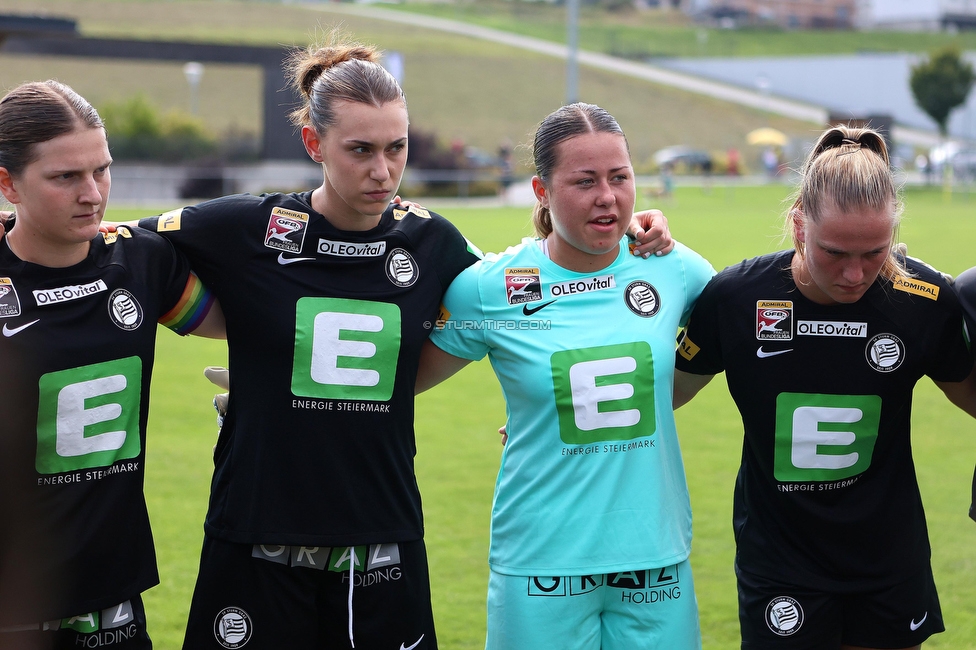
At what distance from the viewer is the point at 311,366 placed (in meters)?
3.05

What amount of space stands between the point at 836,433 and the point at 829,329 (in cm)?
33

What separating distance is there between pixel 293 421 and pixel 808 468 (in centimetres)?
163

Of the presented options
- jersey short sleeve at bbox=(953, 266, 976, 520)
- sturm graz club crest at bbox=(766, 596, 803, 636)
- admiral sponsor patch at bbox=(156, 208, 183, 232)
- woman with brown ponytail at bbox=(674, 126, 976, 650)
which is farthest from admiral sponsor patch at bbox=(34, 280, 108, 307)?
jersey short sleeve at bbox=(953, 266, 976, 520)

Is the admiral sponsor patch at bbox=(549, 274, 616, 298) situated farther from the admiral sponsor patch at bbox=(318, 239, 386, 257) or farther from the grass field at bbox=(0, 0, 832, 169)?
the grass field at bbox=(0, 0, 832, 169)

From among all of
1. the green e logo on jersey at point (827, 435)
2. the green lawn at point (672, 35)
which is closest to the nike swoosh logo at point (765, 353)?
the green e logo on jersey at point (827, 435)

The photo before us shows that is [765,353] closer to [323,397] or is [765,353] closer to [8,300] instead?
[323,397]

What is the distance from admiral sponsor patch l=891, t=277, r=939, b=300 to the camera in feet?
10.0

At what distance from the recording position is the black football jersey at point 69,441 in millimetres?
2758

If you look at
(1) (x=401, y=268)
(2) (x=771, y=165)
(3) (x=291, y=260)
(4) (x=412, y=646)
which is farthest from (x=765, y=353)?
(2) (x=771, y=165)

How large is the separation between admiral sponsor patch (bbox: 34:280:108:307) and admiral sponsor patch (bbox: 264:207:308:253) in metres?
0.54

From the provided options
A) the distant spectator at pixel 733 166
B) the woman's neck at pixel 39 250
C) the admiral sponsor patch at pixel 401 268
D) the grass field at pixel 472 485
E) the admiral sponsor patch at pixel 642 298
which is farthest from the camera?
the distant spectator at pixel 733 166

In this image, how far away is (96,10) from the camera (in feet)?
228

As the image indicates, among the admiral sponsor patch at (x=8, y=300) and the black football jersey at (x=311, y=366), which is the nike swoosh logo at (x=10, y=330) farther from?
the black football jersey at (x=311, y=366)

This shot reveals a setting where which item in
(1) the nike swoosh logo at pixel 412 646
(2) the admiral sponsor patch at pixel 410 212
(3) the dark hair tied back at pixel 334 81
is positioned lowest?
(1) the nike swoosh logo at pixel 412 646
